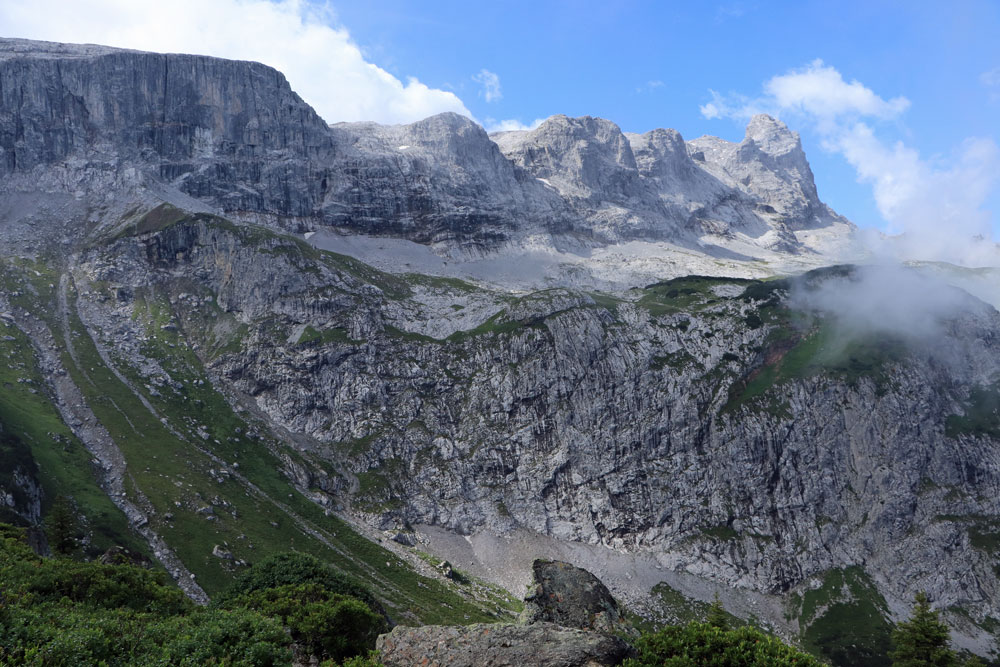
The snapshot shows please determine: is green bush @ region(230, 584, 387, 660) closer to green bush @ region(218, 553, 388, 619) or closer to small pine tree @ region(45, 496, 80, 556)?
green bush @ region(218, 553, 388, 619)

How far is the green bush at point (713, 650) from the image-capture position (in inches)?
1345

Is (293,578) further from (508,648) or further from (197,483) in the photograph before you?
(197,483)

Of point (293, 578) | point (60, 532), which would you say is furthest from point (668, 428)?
point (60, 532)

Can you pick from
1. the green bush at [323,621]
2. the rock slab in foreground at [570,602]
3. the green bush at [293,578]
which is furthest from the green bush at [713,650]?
the green bush at [293,578]

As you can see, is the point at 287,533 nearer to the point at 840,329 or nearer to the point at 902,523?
the point at 902,523

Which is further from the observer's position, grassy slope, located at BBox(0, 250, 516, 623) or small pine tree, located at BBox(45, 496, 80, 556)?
grassy slope, located at BBox(0, 250, 516, 623)

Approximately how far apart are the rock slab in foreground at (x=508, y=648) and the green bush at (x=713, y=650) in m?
2.01

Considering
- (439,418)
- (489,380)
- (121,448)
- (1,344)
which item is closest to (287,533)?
(121,448)

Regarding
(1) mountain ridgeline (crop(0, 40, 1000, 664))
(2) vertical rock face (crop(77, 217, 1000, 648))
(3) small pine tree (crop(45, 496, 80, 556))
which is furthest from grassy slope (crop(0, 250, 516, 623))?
(3) small pine tree (crop(45, 496, 80, 556))

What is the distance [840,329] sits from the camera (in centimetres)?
18925

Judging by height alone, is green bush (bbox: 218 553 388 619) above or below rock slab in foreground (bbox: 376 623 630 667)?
below

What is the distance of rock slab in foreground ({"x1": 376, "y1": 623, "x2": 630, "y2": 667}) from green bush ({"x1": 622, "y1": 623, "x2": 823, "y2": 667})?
6.60 feet

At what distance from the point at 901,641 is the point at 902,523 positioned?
274 ft

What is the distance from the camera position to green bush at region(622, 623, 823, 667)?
34156 mm
